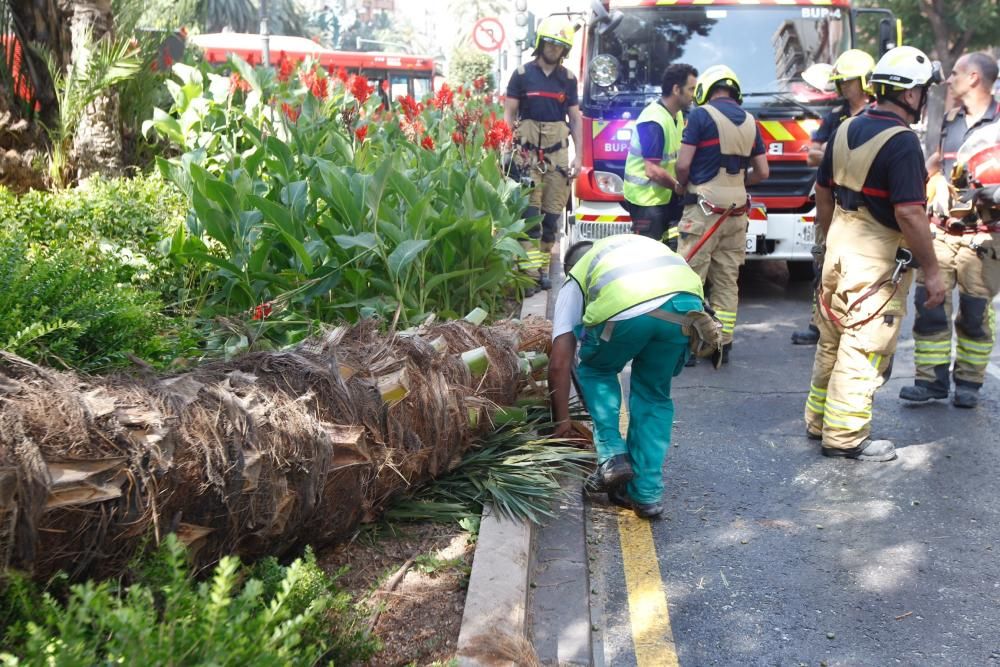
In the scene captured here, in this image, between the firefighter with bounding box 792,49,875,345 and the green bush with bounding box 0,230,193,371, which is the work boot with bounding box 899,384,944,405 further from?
the green bush with bounding box 0,230,193,371

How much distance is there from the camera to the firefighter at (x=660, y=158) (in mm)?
6938

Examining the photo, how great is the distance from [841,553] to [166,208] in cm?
460

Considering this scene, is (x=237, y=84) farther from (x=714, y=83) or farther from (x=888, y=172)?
(x=888, y=172)

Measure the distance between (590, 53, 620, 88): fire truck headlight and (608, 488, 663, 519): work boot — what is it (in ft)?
15.8

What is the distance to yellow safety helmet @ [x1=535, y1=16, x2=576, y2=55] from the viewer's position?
27.4 ft

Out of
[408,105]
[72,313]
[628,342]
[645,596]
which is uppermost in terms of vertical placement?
[408,105]

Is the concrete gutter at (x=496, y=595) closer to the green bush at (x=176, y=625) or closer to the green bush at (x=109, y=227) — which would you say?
the green bush at (x=176, y=625)

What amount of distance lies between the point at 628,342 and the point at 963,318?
2.85 m

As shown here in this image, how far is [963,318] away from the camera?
5941 millimetres

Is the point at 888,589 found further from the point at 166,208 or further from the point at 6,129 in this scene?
the point at 6,129

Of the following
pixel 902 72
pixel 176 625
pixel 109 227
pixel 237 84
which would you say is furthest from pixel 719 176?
pixel 176 625

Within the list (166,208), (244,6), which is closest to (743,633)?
(166,208)

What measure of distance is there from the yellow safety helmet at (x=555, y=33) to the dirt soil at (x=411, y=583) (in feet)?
18.1

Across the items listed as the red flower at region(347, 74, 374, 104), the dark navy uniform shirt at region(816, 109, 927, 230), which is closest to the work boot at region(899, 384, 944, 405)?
the dark navy uniform shirt at region(816, 109, 927, 230)
